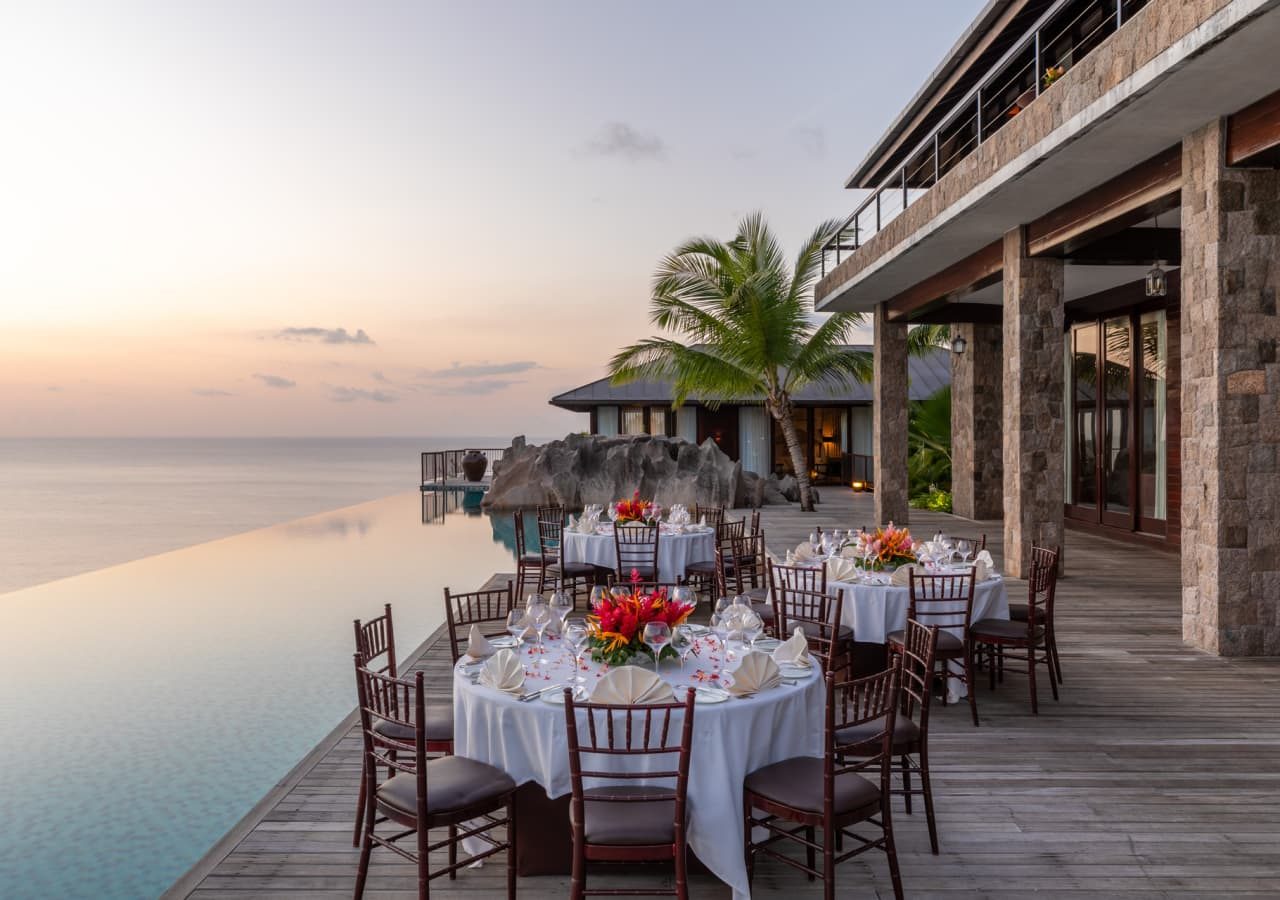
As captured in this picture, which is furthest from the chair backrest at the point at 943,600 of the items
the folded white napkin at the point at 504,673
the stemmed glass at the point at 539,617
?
the folded white napkin at the point at 504,673

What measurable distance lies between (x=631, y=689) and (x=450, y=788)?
78 cm

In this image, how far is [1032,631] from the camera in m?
5.67

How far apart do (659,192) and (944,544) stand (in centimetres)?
1424

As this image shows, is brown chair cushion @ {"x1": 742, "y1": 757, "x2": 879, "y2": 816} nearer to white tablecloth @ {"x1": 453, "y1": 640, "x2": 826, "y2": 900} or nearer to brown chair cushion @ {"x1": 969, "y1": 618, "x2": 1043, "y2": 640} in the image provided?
white tablecloth @ {"x1": 453, "y1": 640, "x2": 826, "y2": 900}

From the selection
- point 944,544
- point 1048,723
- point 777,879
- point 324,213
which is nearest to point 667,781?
point 777,879

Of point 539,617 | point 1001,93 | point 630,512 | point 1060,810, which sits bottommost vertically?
point 1060,810

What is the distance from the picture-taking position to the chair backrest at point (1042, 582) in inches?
227

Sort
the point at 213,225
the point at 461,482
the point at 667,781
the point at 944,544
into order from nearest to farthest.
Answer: the point at 667,781, the point at 944,544, the point at 213,225, the point at 461,482

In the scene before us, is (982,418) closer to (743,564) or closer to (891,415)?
(891,415)

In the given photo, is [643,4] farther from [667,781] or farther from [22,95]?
[667,781]

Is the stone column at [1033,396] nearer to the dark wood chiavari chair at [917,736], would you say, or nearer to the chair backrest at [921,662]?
the chair backrest at [921,662]

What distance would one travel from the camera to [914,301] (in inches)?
544

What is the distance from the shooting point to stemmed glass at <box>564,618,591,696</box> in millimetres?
3533

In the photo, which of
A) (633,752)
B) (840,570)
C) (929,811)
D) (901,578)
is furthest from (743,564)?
(633,752)
